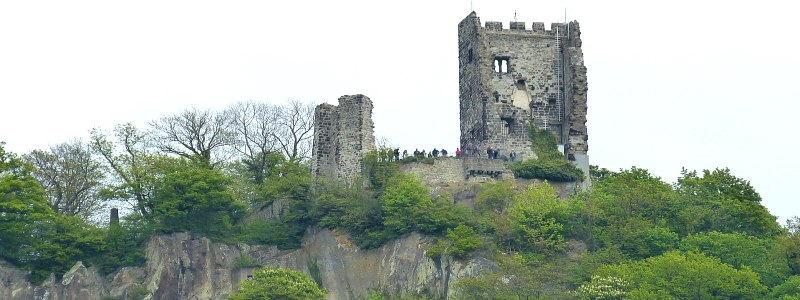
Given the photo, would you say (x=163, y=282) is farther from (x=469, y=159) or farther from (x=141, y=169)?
(x=469, y=159)

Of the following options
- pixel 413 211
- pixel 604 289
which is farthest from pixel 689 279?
pixel 413 211

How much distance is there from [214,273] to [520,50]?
18.8 meters

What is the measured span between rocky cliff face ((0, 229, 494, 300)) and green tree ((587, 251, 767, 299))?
27.7 ft

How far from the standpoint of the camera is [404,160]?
9994 cm

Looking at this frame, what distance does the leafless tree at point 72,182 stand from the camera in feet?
339

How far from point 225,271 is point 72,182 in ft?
34.5

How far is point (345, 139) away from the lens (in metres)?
99.6

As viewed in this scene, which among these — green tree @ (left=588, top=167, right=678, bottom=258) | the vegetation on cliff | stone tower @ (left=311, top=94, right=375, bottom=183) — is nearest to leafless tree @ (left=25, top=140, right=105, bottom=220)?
the vegetation on cliff

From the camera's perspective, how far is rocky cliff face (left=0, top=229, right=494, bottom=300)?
9538 cm

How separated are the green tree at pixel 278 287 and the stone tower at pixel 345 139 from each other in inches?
389

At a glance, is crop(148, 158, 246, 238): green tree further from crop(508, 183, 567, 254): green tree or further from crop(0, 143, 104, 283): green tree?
crop(508, 183, 567, 254): green tree

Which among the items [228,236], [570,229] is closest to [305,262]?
[228,236]

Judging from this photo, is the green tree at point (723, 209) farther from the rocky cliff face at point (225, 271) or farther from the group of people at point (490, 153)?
the rocky cliff face at point (225, 271)

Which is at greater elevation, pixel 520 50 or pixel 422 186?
pixel 520 50
